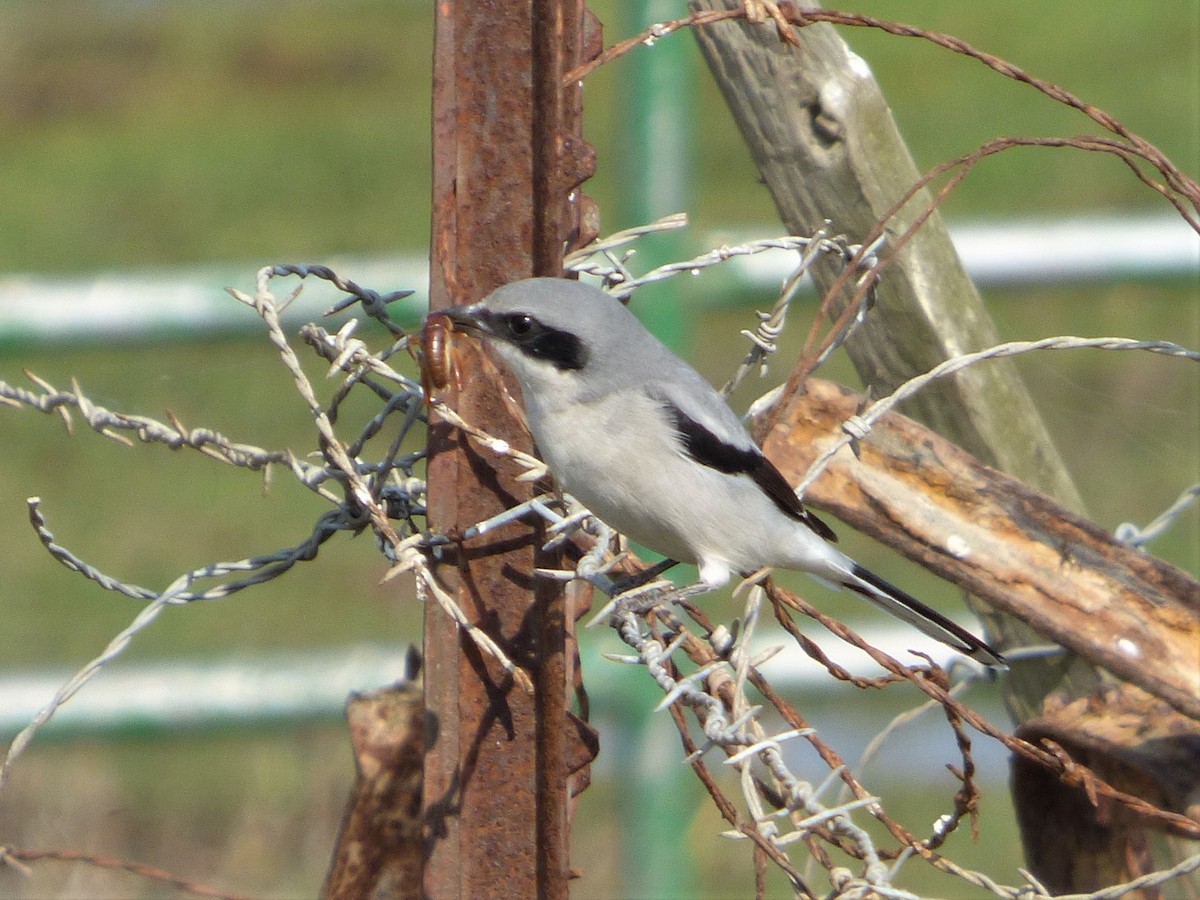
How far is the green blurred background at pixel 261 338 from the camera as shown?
18.4ft

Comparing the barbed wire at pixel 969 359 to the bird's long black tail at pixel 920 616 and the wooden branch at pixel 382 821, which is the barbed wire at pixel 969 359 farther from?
the wooden branch at pixel 382 821

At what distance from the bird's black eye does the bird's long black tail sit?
93cm

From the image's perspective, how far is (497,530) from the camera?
2287mm

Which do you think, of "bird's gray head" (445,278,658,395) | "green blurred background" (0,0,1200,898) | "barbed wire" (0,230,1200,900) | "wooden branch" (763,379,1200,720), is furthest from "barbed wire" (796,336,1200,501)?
"green blurred background" (0,0,1200,898)

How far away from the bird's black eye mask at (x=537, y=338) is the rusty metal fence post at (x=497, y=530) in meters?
0.05

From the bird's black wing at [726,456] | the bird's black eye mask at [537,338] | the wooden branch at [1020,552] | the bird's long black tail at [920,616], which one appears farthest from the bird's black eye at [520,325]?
the bird's long black tail at [920,616]

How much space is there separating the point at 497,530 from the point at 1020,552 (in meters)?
0.96

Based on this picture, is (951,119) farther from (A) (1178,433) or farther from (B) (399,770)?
(B) (399,770)

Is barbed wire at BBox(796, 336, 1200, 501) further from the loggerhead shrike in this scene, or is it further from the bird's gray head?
the bird's gray head

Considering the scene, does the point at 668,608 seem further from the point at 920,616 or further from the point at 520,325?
the point at 920,616

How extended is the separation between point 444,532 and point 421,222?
10380 mm

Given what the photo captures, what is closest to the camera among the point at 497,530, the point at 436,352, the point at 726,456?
the point at 436,352

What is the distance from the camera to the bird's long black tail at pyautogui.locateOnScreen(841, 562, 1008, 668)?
9.08ft

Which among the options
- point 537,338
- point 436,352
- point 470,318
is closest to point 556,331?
point 537,338
